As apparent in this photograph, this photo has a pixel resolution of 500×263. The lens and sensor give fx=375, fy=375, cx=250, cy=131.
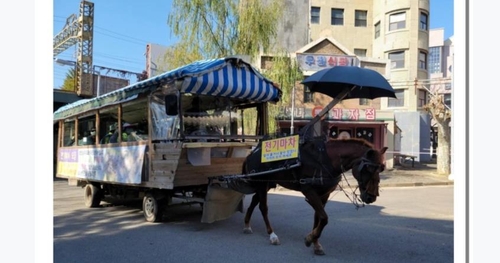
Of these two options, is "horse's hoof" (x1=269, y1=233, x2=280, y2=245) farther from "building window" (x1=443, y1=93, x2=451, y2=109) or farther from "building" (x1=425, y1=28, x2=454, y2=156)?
"building window" (x1=443, y1=93, x2=451, y2=109)

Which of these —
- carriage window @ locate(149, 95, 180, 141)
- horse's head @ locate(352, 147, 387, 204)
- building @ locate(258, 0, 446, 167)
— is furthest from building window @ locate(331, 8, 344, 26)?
horse's head @ locate(352, 147, 387, 204)

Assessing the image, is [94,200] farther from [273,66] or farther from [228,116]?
[273,66]

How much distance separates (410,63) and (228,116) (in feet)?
69.5

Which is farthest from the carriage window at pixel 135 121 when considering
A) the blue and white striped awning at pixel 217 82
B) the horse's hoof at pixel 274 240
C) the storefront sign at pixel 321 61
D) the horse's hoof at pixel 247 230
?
the storefront sign at pixel 321 61

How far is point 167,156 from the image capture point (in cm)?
646

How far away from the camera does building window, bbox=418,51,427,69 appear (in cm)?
2534

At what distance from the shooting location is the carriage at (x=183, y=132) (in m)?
6.38

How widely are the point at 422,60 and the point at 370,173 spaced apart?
78.4ft

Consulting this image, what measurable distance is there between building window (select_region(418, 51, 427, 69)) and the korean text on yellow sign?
2299cm

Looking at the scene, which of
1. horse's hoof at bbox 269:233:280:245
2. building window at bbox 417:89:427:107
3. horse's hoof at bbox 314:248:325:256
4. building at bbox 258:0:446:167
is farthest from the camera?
building window at bbox 417:89:427:107

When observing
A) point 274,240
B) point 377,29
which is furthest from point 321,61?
point 274,240

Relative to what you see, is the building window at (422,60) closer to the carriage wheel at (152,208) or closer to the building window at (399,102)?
the building window at (399,102)
